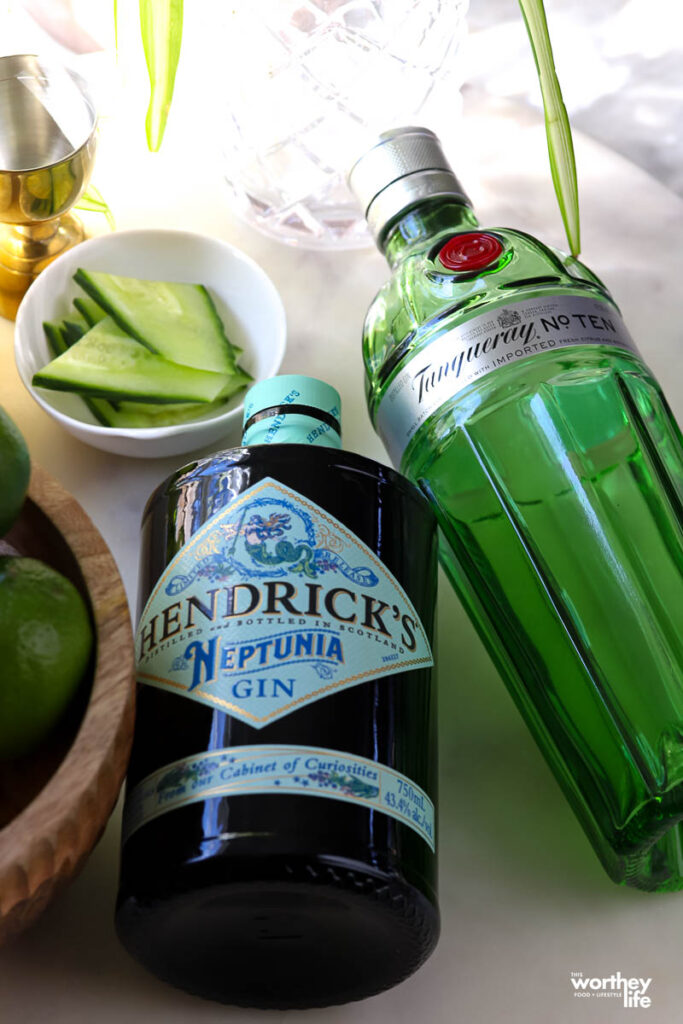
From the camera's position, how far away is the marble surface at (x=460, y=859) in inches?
18.3

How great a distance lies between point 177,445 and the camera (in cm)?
63

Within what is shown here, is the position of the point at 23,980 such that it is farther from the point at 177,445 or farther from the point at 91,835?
the point at 177,445

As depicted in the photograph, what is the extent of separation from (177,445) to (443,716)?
0.22m

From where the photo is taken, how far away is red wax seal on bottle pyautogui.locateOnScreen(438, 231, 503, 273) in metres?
0.57

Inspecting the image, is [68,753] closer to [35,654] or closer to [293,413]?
[35,654]

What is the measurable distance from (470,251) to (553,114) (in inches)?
4.4

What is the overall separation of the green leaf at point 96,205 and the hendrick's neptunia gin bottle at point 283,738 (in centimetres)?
35

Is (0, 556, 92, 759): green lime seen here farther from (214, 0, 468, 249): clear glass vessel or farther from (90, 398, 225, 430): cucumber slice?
(214, 0, 468, 249): clear glass vessel

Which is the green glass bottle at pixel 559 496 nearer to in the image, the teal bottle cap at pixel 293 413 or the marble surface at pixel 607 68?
the teal bottle cap at pixel 293 413

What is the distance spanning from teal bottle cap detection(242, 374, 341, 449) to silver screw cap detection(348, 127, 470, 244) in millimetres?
134

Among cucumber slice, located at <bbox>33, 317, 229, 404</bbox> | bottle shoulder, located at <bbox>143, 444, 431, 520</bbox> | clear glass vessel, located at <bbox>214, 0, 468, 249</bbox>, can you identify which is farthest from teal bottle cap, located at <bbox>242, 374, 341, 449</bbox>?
clear glass vessel, located at <bbox>214, 0, 468, 249</bbox>

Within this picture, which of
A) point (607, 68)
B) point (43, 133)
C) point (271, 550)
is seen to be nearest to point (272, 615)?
point (271, 550)

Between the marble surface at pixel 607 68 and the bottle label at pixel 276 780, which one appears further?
the marble surface at pixel 607 68

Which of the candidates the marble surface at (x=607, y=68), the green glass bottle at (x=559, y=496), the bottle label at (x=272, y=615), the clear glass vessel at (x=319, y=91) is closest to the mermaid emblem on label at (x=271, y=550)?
the bottle label at (x=272, y=615)
